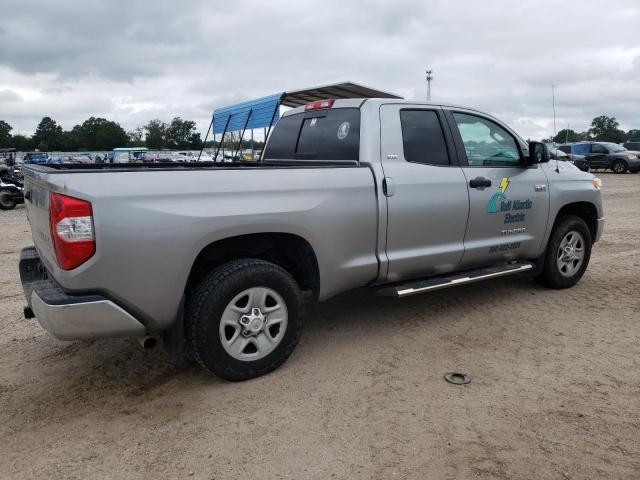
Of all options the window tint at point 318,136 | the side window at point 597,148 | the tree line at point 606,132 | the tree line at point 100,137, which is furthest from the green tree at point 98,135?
the window tint at point 318,136

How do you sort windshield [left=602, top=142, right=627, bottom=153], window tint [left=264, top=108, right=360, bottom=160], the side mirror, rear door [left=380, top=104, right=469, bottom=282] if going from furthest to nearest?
windshield [left=602, top=142, right=627, bottom=153] → the side mirror → window tint [left=264, top=108, right=360, bottom=160] → rear door [left=380, top=104, right=469, bottom=282]

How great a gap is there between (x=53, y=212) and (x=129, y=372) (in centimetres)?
137

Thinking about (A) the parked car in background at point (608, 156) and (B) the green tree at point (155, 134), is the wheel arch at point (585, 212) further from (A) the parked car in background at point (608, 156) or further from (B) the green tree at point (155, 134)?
(B) the green tree at point (155, 134)

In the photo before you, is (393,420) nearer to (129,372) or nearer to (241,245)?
(241,245)

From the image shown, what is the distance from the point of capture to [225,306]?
10.7ft

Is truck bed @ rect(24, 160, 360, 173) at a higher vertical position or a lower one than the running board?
higher

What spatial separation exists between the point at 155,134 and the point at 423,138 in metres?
120

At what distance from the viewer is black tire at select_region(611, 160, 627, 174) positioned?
25906 mm

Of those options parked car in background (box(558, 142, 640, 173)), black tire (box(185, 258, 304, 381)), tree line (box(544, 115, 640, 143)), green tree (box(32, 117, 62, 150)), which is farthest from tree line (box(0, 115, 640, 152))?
black tire (box(185, 258, 304, 381))

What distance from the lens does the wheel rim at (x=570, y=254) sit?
5.42m

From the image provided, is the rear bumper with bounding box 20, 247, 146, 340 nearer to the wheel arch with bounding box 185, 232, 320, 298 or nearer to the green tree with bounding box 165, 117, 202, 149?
the wheel arch with bounding box 185, 232, 320, 298

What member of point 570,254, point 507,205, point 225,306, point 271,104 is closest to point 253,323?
point 225,306

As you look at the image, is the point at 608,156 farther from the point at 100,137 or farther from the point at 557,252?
the point at 100,137

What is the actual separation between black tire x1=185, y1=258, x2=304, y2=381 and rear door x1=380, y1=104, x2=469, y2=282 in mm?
917
